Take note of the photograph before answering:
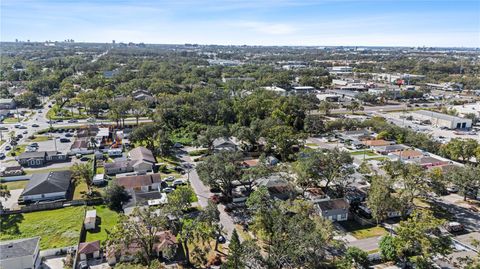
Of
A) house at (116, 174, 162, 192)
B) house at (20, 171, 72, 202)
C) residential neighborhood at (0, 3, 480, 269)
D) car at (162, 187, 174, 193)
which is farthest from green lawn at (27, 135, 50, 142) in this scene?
car at (162, 187, 174, 193)

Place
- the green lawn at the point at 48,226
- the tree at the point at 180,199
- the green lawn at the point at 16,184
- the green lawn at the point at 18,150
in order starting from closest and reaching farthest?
the tree at the point at 180,199, the green lawn at the point at 48,226, the green lawn at the point at 16,184, the green lawn at the point at 18,150

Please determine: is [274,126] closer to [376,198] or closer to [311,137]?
[311,137]

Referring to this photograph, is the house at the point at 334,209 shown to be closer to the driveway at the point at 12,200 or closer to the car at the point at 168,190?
the car at the point at 168,190

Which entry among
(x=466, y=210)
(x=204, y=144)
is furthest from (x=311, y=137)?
(x=466, y=210)

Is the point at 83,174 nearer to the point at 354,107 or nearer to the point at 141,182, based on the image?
the point at 141,182

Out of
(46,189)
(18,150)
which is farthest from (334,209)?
(18,150)

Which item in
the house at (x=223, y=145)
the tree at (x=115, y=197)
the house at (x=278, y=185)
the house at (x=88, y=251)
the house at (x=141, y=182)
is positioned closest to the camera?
the house at (x=88, y=251)

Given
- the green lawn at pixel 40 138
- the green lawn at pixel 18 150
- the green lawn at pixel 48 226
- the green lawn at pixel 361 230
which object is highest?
the green lawn at pixel 40 138

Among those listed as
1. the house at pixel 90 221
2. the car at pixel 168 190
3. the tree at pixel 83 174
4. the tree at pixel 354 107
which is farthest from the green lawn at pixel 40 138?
the tree at pixel 354 107

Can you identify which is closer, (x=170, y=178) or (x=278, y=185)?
(x=278, y=185)
